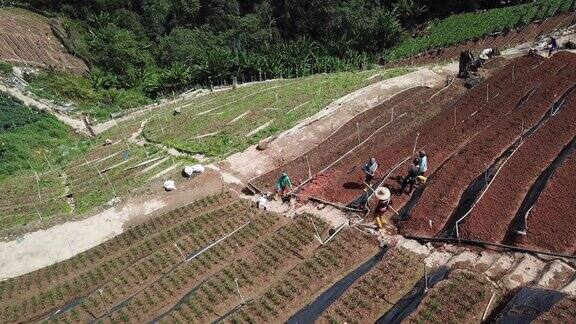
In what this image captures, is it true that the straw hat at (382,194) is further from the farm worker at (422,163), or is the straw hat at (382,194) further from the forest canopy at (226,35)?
the forest canopy at (226,35)

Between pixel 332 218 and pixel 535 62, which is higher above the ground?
pixel 535 62

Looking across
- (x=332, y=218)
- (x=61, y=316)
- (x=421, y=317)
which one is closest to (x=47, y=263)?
(x=61, y=316)

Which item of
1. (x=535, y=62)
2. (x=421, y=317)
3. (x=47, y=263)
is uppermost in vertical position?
(x=535, y=62)


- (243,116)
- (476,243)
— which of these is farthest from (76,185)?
(476,243)

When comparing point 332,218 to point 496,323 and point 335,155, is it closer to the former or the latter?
point 335,155

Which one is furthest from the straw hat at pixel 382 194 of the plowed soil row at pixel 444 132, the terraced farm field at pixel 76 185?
the terraced farm field at pixel 76 185

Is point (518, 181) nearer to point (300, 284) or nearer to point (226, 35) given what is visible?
point (300, 284)
